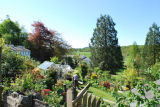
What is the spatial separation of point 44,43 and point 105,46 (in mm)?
13238

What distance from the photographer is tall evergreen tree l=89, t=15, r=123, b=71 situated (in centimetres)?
2553

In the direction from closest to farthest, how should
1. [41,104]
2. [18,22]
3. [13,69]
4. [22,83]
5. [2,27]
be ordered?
[41,104], [22,83], [13,69], [2,27], [18,22]

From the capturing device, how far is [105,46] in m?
26.0

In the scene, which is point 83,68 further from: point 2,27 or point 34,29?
point 2,27

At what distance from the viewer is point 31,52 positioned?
2678 centimetres

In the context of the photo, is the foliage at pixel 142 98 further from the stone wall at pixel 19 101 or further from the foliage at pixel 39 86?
the foliage at pixel 39 86

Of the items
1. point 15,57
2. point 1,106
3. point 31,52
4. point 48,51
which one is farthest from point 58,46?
point 1,106

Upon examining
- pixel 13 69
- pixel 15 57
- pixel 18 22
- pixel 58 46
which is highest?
pixel 18 22

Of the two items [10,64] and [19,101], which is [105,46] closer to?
[10,64]

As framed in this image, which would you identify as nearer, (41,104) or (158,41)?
(41,104)

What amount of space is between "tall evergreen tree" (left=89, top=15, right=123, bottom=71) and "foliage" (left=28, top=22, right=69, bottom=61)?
7.21 metres

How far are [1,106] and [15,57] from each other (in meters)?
2.82

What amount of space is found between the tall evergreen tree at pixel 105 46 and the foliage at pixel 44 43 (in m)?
7.21

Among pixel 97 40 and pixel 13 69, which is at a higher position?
pixel 97 40
